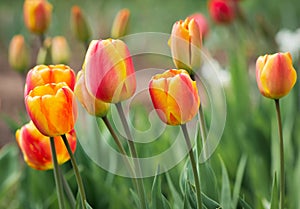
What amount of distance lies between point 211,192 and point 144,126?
674 millimetres

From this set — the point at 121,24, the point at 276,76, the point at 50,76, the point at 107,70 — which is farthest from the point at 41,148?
the point at 121,24

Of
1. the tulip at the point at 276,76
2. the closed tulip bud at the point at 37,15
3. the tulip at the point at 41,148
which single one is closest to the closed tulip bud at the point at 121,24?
the closed tulip bud at the point at 37,15

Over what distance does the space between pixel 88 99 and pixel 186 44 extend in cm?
18

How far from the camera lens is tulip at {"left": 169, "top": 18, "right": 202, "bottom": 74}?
0.95m

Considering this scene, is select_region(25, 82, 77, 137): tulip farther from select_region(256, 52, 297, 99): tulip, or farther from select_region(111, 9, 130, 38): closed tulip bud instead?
select_region(111, 9, 130, 38): closed tulip bud

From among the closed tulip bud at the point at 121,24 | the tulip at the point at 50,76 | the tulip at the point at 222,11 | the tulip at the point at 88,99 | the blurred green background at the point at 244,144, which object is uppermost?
the tulip at the point at 50,76

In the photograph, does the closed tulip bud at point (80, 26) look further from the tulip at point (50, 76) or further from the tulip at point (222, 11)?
the tulip at point (50, 76)

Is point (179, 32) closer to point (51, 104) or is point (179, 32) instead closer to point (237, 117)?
point (51, 104)

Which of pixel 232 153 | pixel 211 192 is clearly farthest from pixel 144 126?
pixel 211 192

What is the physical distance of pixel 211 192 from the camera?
111 centimetres

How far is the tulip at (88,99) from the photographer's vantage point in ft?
2.84

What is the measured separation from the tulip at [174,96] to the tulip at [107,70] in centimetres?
4

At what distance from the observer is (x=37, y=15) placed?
1.79 meters

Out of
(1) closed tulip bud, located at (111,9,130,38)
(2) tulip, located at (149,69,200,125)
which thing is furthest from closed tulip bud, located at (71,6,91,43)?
(2) tulip, located at (149,69,200,125)
